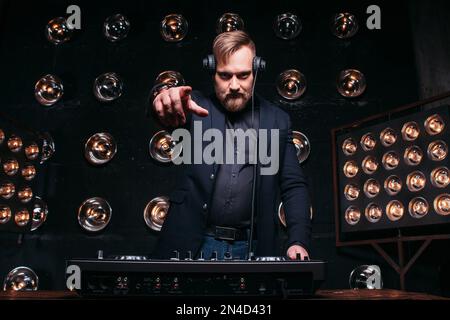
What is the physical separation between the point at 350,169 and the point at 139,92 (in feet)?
5.19

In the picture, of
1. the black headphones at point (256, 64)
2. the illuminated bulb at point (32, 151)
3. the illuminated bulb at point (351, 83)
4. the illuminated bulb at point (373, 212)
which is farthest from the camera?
the illuminated bulb at point (351, 83)

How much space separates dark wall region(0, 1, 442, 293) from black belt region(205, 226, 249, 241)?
55.8 inches

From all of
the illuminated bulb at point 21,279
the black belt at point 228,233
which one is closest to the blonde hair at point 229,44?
the black belt at point 228,233

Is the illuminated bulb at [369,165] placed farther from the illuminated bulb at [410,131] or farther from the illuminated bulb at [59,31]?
the illuminated bulb at [59,31]

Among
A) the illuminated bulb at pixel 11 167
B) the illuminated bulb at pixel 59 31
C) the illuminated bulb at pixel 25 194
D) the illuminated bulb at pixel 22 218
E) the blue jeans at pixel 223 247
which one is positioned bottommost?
the blue jeans at pixel 223 247

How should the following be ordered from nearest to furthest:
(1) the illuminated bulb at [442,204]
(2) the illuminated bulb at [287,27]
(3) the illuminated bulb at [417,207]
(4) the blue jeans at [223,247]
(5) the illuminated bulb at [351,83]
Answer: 1. (4) the blue jeans at [223,247]
2. (1) the illuminated bulb at [442,204]
3. (3) the illuminated bulb at [417,207]
4. (5) the illuminated bulb at [351,83]
5. (2) the illuminated bulb at [287,27]

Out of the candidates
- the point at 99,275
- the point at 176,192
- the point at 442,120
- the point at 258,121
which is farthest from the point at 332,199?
the point at 99,275

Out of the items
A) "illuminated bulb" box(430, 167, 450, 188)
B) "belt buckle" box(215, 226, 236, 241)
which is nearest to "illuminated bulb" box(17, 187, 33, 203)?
"belt buckle" box(215, 226, 236, 241)

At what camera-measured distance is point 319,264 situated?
1242 millimetres

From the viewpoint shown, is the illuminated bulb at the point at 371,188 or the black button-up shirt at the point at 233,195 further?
the illuminated bulb at the point at 371,188

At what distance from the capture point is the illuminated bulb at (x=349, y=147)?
338cm

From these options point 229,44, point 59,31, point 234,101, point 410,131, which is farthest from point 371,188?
point 59,31

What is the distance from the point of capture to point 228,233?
2189mm

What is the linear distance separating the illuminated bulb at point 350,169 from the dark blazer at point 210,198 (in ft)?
3.41
